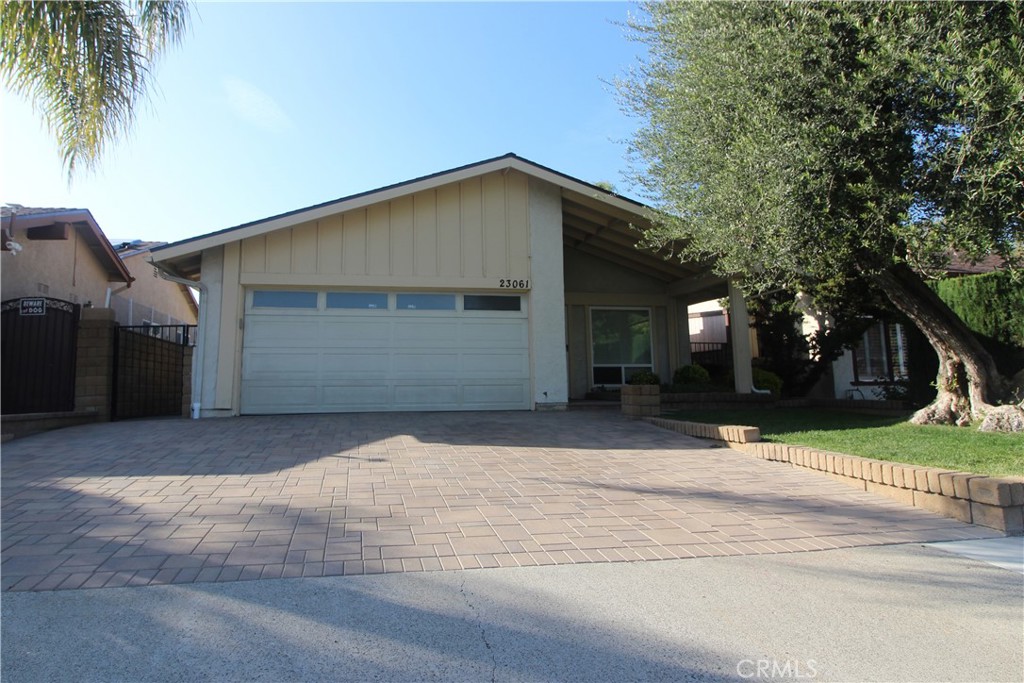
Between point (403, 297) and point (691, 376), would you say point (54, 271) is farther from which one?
point (691, 376)

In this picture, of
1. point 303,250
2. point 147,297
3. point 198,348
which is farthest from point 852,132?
point 147,297

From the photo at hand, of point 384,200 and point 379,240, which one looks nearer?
point 384,200

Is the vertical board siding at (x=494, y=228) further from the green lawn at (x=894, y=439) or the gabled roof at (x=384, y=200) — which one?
the green lawn at (x=894, y=439)

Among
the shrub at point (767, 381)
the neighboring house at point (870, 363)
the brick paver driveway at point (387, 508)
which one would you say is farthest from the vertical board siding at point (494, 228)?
the neighboring house at point (870, 363)

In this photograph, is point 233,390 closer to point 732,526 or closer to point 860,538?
point 732,526

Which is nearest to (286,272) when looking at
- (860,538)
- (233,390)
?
(233,390)

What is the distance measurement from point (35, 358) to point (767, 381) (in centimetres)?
1478

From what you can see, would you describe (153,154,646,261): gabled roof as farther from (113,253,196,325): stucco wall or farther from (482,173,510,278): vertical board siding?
(113,253,196,325): stucco wall

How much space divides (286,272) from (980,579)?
10794 mm

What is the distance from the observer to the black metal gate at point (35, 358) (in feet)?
32.6

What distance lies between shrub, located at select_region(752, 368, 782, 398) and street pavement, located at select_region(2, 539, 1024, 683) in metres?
10.6

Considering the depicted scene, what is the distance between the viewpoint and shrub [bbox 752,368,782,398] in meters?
14.2

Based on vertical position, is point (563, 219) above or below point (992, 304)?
above

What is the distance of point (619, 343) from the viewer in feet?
50.8
